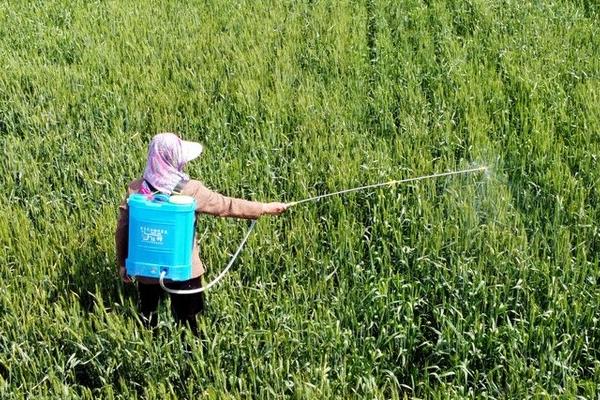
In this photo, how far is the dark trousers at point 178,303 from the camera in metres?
2.96

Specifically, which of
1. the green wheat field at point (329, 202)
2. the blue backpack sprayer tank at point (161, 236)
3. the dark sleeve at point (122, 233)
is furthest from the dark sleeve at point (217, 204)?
the green wheat field at point (329, 202)

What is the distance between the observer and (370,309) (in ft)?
9.78

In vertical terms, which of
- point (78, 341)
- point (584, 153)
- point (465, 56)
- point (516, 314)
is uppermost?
point (465, 56)

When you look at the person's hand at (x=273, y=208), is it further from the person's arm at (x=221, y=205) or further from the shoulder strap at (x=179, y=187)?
the shoulder strap at (x=179, y=187)

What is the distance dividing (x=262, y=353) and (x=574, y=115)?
2.59 m

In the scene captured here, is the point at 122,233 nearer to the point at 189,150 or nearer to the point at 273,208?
the point at 189,150

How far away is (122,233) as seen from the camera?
2809 mm

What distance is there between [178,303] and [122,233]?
0.38 meters

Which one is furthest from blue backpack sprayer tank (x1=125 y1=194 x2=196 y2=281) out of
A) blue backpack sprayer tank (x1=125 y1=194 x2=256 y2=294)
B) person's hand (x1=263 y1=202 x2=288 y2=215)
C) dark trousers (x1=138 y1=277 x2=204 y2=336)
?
person's hand (x1=263 y1=202 x2=288 y2=215)

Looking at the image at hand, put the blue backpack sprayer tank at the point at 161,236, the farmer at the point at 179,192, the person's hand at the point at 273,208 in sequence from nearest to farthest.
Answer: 1. the blue backpack sprayer tank at the point at 161,236
2. the farmer at the point at 179,192
3. the person's hand at the point at 273,208

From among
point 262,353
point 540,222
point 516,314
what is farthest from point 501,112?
point 262,353

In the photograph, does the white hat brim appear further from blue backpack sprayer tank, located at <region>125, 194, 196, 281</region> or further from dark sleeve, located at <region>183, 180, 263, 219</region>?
blue backpack sprayer tank, located at <region>125, 194, 196, 281</region>

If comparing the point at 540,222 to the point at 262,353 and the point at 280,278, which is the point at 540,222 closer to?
the point at 280,278

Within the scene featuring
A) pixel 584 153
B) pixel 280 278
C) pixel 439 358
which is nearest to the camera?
pixel 439 358
